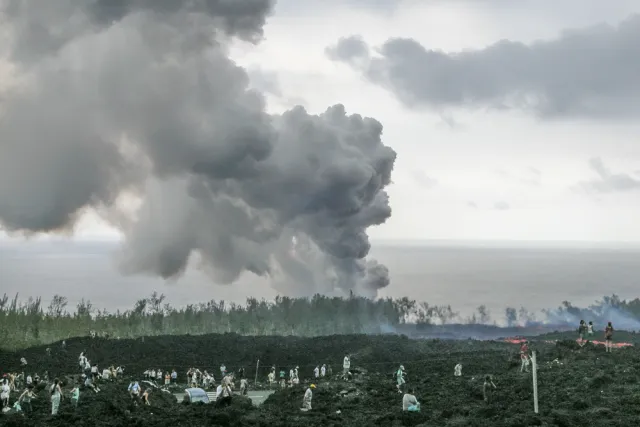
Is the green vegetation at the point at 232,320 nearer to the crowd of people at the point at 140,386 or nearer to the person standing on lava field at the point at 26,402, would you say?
the crowd of people at the point at 140,386

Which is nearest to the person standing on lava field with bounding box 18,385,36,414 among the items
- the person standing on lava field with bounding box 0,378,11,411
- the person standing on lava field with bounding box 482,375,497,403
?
Result: the person standing on lava field with bounding box 0,378,11,411

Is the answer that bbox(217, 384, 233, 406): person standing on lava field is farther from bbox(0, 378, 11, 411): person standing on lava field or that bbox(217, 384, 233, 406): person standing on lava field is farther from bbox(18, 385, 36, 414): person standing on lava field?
bbox(0, 378, 11, 411): person standing on lava field

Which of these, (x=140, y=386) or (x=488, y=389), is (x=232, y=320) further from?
(x=488, y=389)

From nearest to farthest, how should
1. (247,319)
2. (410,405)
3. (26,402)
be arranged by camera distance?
(410,405) → (26,402) → (247,319)

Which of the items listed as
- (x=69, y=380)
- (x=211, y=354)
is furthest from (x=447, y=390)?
(x=211, y=354)

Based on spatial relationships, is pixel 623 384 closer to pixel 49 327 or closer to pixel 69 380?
pixel 69 380

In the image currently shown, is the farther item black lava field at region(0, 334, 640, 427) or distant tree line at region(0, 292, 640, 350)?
distant tree line at region(0, 292, 640, 350)

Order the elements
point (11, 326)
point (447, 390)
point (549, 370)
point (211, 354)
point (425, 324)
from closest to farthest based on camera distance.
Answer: point (447, 390), point (549, 370), point (211, 354), point (11, 326), point (425, 324)

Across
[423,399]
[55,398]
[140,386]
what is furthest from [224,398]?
[140,386]
